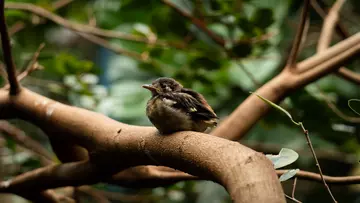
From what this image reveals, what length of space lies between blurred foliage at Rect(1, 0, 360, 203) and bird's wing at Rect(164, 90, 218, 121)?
586 mm

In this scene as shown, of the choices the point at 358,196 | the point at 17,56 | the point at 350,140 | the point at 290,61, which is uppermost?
the point at 290,61

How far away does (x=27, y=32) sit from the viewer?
2.53 metres

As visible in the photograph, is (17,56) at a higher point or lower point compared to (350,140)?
lower

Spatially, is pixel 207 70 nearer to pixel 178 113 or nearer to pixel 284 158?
pixel 178 113

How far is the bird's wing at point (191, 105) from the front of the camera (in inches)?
42.3

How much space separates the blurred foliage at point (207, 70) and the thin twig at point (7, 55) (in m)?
0.37

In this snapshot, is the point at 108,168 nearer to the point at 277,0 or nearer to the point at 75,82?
the point at 75,82

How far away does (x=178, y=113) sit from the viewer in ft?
3.45

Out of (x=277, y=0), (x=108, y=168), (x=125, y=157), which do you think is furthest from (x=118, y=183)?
(x=277, y=0)

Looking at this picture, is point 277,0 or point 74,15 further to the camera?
point 74,15

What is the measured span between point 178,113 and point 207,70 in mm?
832

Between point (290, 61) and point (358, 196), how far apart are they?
4.24 feet

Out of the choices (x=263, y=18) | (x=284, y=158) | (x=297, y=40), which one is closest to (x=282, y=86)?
(x=297, y=40)

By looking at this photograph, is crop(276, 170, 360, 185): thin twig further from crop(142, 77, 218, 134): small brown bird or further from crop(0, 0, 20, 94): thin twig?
crop(0, 0, 20, 94): thin twig
